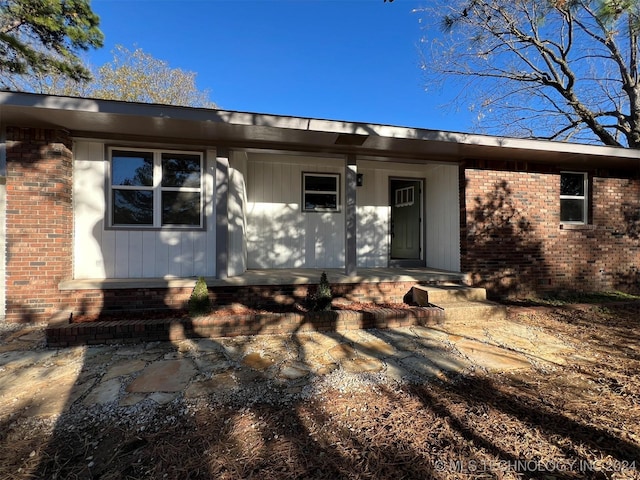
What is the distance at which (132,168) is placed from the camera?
518 centimetres

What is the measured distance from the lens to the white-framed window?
5.14m

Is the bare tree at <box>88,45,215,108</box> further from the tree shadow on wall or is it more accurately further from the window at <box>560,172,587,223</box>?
the window at <box>560,172,587,223</box>

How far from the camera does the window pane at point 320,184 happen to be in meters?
7.28

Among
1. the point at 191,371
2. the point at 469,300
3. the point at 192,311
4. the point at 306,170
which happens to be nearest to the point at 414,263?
the point at 469,300

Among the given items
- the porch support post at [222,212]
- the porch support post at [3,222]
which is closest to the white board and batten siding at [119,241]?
the porch support post at [222,212]

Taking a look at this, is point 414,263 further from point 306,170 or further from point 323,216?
point 306,170

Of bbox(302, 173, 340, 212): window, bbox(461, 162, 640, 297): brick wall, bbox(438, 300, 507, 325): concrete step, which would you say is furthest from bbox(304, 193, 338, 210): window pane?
bbox(438, 300, 507, 325): concrete step

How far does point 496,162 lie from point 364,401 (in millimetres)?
5470

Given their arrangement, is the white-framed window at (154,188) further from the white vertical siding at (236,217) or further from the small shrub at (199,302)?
the small shrub at (199,302)

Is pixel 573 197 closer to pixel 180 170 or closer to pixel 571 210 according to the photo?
pixel 571 210

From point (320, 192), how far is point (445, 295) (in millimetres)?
3609

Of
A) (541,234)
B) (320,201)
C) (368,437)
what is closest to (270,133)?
(320,201)

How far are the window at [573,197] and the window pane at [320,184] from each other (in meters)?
4.76

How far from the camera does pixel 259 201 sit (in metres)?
7.01
